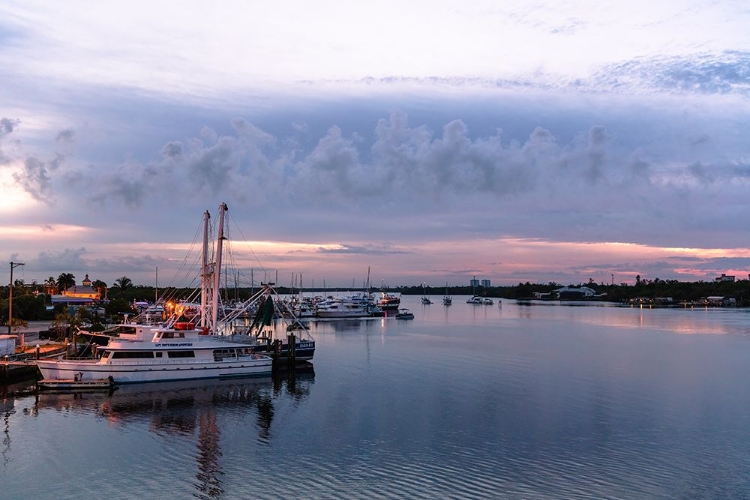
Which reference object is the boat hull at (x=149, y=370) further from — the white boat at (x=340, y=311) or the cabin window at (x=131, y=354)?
the white boat at (x=340, y=311)

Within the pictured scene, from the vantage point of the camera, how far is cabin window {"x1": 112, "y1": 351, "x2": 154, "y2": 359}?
55125 mm

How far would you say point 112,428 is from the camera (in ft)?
136

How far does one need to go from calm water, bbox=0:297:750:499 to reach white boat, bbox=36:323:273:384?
137 centimetres

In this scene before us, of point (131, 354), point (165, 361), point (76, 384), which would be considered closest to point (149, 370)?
point (165, 361)

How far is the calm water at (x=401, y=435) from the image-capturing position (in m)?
30.8

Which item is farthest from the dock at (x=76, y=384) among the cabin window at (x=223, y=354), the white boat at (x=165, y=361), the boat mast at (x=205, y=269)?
the boat mast at (x=205, y=269)

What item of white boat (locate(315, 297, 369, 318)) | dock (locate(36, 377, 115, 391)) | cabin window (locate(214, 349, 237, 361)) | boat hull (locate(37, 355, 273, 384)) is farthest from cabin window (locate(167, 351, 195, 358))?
white boat (locate(315, 297, 369, 318))

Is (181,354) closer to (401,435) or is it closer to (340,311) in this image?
(401,435)

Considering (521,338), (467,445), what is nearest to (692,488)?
(467,445)

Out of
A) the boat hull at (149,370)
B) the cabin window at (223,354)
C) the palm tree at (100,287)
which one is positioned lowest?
the boat hull at (149,370)

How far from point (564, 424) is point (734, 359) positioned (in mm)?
47314

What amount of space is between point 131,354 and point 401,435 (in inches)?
1088

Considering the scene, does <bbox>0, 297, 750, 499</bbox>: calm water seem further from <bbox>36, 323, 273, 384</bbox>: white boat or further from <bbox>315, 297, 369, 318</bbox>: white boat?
<bbox>315, 297, 369, 318</bbox>: white boat

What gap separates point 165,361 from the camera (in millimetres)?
56438
